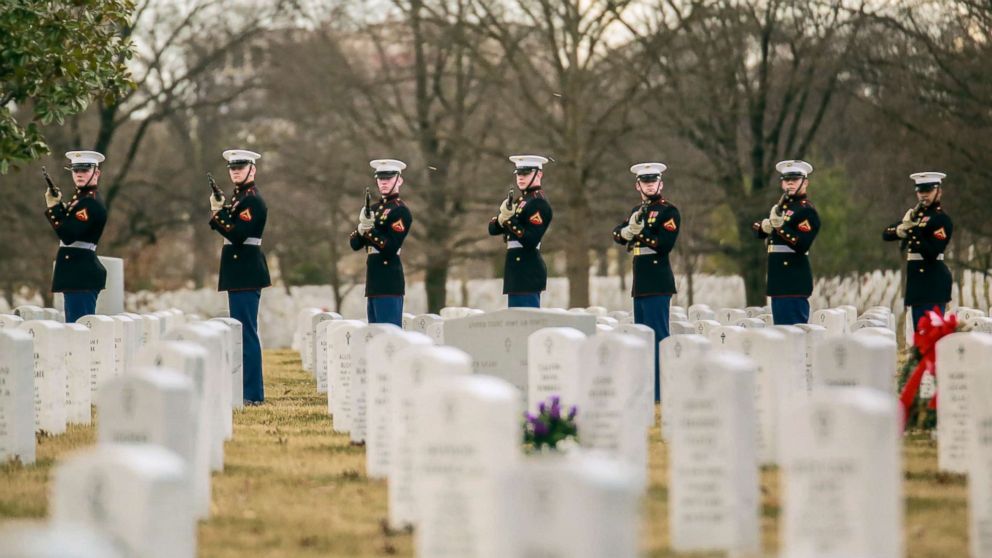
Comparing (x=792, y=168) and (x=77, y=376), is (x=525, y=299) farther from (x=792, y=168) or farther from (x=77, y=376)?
(x=77, y=376)

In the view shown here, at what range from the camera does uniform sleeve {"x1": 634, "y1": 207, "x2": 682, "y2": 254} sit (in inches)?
517

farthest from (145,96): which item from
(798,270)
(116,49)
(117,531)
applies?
(117,531)

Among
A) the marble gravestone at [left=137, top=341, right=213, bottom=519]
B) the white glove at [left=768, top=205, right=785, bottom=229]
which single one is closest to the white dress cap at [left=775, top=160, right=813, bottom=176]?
the white glove at [left=768, top=205, right=785, bottom=229]

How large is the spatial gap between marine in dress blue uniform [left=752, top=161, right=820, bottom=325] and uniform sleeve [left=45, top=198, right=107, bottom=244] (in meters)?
5.68

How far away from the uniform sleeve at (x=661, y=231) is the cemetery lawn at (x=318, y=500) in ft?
8.81

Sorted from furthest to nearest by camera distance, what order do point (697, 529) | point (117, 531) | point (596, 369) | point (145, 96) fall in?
point (145, 96) < point (596, 369) < point (697, 529) < point (117, 531)

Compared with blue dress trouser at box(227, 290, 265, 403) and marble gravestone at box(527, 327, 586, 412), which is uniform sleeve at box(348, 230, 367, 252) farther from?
marble gravestone at box(527, 327, 586, 412)

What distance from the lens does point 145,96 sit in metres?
30.8

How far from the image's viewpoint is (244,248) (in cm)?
1308

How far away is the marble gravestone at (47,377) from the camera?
10.7m

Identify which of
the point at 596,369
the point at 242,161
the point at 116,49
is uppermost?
the point at 116,49

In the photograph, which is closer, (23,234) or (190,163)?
(23,234)

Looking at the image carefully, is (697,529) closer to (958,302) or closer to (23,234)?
(958,302)

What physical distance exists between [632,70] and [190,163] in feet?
43.0
